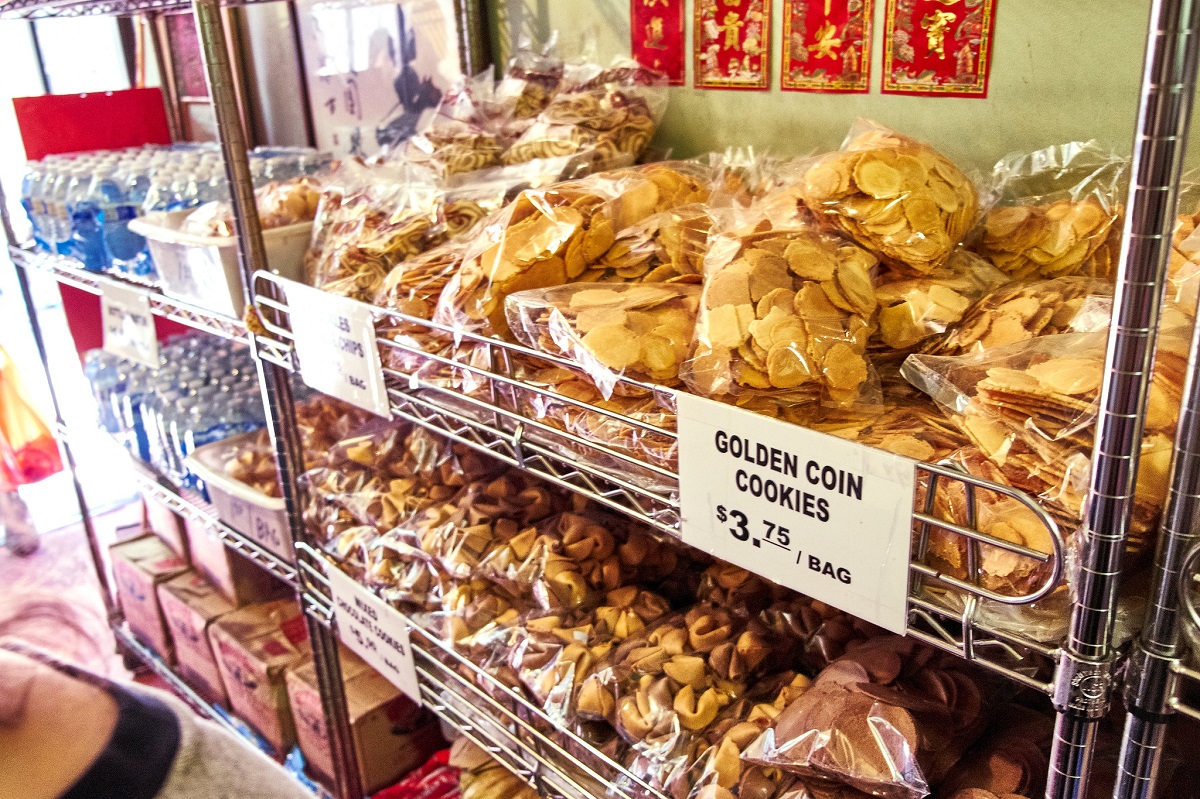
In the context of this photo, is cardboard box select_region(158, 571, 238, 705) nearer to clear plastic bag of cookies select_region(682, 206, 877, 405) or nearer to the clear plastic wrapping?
the clear plastic wrapping

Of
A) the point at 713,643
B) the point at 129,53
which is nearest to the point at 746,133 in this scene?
the point at 713,643

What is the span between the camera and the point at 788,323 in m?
0.70

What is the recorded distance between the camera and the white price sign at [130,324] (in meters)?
1.62

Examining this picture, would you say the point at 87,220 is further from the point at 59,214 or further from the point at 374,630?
the point at 374,630

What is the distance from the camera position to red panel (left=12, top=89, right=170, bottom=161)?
2215mm

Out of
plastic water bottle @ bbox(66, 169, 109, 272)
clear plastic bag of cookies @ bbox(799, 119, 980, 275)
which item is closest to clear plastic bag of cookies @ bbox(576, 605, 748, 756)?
clear plastic bag of cookies @ bbox(799, 119, 980, 275)

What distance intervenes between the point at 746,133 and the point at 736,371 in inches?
27.8

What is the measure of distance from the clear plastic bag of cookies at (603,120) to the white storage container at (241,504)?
2.39ft

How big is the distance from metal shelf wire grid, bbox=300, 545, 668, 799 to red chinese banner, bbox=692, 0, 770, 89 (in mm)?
879

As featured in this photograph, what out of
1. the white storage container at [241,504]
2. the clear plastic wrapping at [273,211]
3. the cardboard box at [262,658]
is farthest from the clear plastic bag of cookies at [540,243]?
the cardboard box at [262,658]

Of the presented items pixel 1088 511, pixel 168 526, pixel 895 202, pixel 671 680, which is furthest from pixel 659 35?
pixel 168 526

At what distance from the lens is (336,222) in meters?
1.29

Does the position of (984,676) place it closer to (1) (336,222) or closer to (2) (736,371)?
(2) (736,371)

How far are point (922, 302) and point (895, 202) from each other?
89 millimetres
